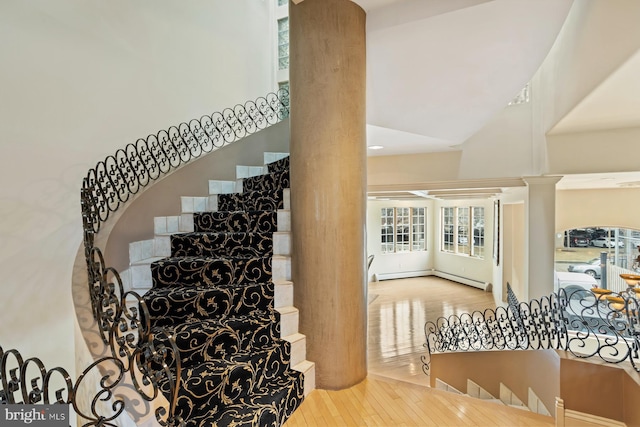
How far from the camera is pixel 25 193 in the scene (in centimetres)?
240

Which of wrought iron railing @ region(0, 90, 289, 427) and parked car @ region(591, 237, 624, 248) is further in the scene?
parked car @ region(591, 237, 624, 248)

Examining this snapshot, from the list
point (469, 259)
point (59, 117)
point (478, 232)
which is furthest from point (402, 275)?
point (59, 117)

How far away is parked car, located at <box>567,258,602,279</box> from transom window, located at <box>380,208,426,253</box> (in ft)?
14.3

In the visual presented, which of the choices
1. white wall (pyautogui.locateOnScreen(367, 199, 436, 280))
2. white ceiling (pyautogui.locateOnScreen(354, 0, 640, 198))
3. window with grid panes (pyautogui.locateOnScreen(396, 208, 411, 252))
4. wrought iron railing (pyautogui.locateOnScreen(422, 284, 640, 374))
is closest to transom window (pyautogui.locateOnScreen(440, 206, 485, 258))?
white wall (pyautogui.locateOnScreen(367, 199, 436, 280))

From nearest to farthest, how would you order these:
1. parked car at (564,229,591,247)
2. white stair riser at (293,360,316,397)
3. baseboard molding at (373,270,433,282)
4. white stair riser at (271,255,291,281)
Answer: white stair riser at (293,360,316,397) → white stair riser at (271,255,291,281) → parked car at (564,229,591,247) → baseboard molding at (373,270,433,282)

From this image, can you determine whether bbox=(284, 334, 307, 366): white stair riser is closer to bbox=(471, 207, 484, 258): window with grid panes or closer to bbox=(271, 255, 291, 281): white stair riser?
bbox=(271, 255, 291, 281): white stair riser

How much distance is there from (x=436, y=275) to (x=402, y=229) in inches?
78.7

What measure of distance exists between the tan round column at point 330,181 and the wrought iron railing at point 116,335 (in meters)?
0.89

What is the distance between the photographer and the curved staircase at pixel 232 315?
5.20 ft

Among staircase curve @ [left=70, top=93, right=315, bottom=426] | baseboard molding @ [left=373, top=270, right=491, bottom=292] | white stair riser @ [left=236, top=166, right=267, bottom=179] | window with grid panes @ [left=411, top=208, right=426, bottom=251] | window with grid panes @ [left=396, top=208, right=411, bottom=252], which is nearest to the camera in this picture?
staircase curve @ [left=70, top=93, right=315, bottom=426]

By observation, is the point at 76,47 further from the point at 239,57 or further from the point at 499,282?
the point at 499,282

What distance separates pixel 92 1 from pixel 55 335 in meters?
3.00

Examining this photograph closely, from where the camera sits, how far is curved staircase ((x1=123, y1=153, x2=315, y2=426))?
5.20ft

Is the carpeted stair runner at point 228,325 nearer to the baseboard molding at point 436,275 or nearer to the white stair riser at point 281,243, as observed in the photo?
the white stair riser at point 281,243
